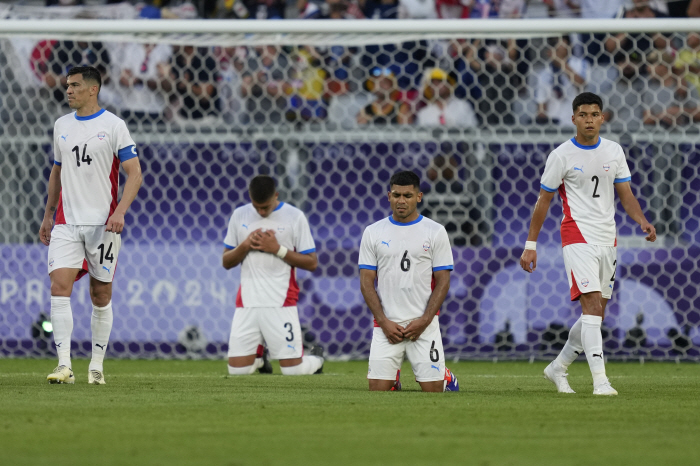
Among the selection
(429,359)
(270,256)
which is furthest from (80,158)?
(429,359)

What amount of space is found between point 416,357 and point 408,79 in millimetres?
5147

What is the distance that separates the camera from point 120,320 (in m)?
10.1

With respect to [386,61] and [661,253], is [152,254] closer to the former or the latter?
[386,61]

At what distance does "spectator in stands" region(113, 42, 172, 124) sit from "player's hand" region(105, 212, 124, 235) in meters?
4.81

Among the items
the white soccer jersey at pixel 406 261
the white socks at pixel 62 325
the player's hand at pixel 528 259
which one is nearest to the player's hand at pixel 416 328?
the white soccer jersey at pixel 406 261

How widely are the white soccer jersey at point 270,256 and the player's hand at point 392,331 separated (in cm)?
207

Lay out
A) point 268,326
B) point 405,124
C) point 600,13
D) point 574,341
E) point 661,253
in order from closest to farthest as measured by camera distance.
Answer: point 574,341 → point 268,326 → point 661,253 → point 405,124 → point 600,13

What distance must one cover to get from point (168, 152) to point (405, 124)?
2.49 metres

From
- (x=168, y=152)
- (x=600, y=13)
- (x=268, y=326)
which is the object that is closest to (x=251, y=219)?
(x=268, y=326)

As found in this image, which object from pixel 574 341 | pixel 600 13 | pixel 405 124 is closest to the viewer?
pixel 574 341

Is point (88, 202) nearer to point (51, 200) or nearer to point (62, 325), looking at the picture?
point (51, 200)

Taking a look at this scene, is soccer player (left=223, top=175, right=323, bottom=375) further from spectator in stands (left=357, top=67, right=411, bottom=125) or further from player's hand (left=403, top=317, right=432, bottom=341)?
spectator in stands (left=357, top=67, right=411, bottom=125)

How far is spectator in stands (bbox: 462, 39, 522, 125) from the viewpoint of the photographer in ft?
35.3

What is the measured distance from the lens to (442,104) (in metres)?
11.0
